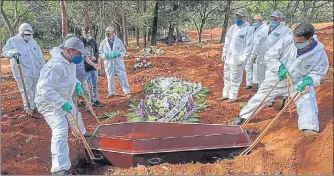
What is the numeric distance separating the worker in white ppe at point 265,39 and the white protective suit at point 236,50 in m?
0.39

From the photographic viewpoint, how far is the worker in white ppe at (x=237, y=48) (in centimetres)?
640

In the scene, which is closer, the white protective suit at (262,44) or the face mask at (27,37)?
the face mask at (27,37)

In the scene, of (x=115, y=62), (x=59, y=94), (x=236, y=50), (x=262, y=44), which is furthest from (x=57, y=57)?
(x=262, y=44)

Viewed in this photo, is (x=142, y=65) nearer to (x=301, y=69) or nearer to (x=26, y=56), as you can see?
(x=26, y=56)

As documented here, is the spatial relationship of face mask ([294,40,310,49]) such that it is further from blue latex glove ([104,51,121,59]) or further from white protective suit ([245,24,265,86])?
blue latex glove ([104,51,121,59])

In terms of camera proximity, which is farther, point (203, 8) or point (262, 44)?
point (203, 8)

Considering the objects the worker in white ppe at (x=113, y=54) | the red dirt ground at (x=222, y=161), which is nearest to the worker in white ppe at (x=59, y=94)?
the red dirt ground at (x=222, y=161)

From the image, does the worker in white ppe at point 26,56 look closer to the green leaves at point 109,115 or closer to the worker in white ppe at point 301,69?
the green leaves at point 109,115

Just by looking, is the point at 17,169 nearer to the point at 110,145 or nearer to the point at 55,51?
the point at 110,145

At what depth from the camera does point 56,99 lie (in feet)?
12.9

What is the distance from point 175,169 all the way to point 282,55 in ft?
7.33

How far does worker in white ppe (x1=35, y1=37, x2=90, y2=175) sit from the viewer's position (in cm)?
393

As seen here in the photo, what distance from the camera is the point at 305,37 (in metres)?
4.47

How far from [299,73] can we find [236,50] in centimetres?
193
